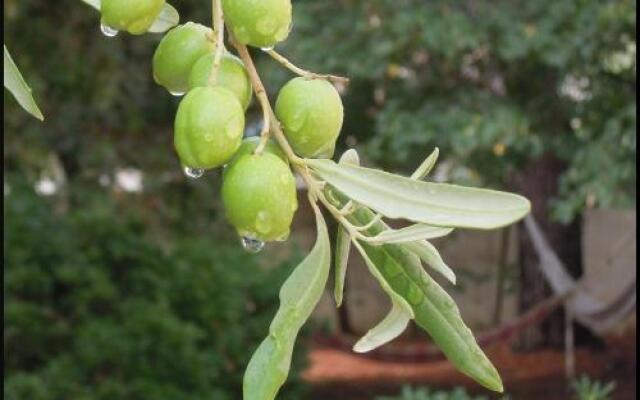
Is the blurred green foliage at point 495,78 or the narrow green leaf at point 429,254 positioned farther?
the blurred green foliage at point 495,78

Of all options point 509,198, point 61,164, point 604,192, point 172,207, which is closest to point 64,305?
point 604,192

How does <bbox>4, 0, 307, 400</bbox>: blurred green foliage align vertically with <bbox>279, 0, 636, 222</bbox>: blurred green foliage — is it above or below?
below

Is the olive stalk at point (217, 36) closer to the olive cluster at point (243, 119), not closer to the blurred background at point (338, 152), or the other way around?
the olive cluster at point (243, 119)

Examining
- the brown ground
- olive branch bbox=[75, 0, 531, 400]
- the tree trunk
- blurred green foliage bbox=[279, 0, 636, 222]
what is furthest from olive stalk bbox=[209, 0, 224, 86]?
the brown ground

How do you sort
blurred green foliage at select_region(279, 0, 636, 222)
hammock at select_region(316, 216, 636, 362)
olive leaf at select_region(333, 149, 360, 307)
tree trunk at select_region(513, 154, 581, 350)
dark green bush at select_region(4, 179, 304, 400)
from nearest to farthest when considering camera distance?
1. olive leaf at select_region(333, 149, 360, 307)
2. dark green bush at select_region(4, 179, 304, 400)
3. blurred green foliage at select_region(279, 0, 636, 222)
4. hammock at select_region(316, 216, 636, 362)
5. tree trunk at select_region(513, 154, 581, 350)

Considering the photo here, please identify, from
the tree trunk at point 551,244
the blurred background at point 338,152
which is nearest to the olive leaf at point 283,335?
the blurred background at point 338,152

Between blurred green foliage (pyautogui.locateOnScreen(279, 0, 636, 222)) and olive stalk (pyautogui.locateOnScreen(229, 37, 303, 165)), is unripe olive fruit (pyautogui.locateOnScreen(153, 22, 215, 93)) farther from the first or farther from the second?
blurred green foliage (pyautogui.locateOnScreen(279, 0, 636, 222))
